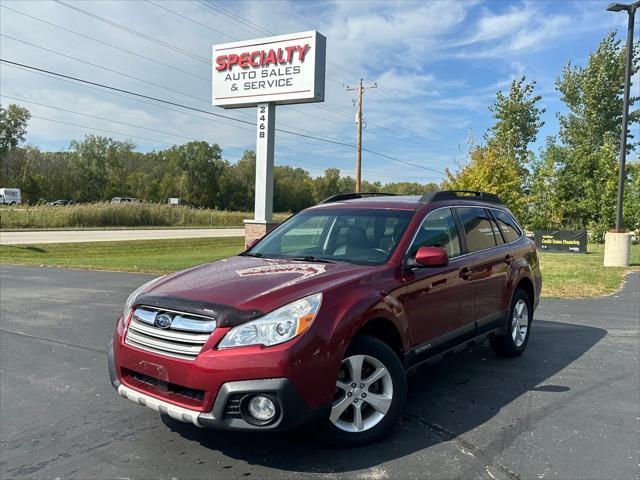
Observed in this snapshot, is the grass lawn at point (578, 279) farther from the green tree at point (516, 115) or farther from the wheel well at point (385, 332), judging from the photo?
the green tree at point (516, 115)

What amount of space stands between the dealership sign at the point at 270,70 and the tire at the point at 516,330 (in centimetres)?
1068

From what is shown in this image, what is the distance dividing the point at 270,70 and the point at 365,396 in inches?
539

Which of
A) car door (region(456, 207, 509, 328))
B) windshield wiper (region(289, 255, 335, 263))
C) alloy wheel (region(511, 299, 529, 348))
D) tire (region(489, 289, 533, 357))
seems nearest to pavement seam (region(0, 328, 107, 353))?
Answer: windshield wiper (region(289, 255, 335, 263))

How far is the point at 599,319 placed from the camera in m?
8.17

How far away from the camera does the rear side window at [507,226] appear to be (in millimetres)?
5861

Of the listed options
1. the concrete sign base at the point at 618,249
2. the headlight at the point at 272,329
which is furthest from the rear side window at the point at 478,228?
the concrete sign base at the point at 618,249

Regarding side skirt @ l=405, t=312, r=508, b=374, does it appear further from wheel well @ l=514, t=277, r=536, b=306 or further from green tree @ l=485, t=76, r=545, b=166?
green tree @ l=485, t=76, r=545, b=166

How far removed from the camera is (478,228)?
5.30m

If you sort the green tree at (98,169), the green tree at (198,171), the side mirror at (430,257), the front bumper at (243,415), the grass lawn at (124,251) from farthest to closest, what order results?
the green tree at (198,171) < the green tree at (98,169) < the grass lawn at (124,251) < the side mirror at (430,257) < the front bumper at (243,415)

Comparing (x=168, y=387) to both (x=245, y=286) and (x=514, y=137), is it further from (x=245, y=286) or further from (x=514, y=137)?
(x=514, y=137)

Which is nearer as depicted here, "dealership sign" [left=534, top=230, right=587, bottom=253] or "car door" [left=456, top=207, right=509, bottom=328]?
"car door" [left=456, top=207, right=509, bottom=328]

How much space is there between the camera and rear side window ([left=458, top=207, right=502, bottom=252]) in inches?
199

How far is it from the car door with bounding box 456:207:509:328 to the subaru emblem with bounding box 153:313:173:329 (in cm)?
261

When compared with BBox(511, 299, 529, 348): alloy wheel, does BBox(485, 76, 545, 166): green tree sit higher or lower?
higher
